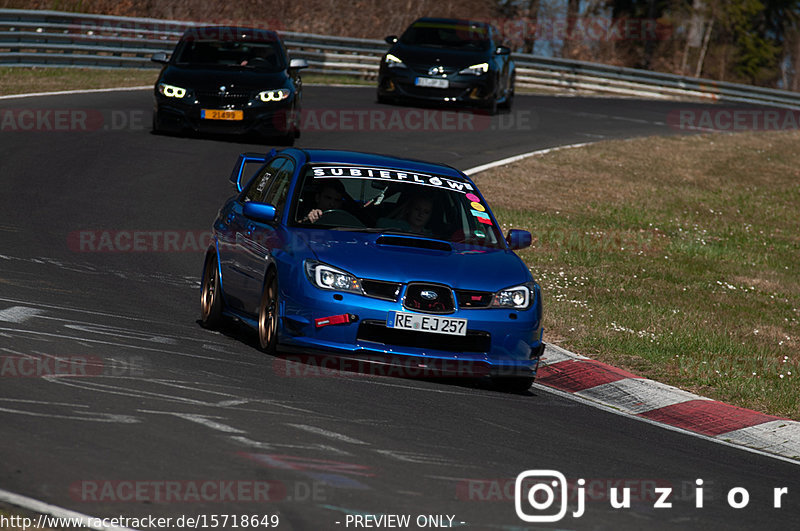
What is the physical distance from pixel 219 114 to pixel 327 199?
11.0 metres

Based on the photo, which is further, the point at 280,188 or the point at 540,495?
the point at 280,188

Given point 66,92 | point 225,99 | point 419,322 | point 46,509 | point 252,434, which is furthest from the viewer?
point 66,92

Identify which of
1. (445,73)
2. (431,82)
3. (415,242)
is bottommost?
(431,82)

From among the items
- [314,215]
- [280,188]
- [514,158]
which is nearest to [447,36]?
[514,158]

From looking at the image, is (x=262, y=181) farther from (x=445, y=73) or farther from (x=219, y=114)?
(x=445, y=73)

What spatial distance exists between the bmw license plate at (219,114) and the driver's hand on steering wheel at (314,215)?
11041 millimetres

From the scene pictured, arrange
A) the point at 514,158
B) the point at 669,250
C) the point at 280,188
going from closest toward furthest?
the point at 280,188, the point at 669,250, the point at 514,158

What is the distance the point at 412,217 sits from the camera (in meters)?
10.1

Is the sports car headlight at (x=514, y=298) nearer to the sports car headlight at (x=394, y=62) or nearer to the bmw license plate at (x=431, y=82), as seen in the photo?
the bmw license plate at (x=431, y=82)

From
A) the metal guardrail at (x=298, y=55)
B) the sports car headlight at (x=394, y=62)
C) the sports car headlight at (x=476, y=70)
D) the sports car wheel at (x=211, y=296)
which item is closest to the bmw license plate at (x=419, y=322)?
the sports car wheel at (x=211, y=296)

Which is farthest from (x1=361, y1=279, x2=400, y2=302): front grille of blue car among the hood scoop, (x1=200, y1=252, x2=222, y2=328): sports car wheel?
(x1=200, y1=252, x2=222, y2=328): sports car wheel

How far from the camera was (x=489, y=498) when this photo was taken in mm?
6234

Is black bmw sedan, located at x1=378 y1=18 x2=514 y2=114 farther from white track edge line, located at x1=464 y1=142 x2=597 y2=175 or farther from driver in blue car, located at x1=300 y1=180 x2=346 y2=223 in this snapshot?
driver in blue car, located at x1=300 y1=180 x2=346 y2=223

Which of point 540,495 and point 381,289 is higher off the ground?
point 381,289
